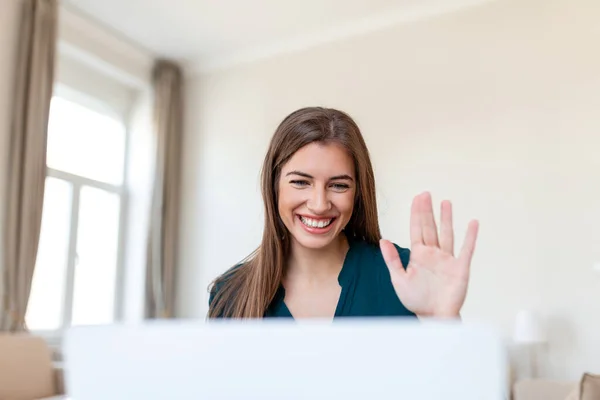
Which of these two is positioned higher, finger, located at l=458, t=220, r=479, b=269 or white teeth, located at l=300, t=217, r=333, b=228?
white teeth, located at l=300, t=217, r=333, b=228

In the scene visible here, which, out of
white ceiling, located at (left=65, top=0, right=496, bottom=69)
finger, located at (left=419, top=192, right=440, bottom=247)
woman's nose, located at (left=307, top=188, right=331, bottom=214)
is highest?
white ceiling, located at (left=65, top=0, right=496, bottom=69)

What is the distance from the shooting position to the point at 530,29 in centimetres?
381

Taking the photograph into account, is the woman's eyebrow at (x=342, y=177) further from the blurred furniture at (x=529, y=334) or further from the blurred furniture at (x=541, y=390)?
the blurred furniture at (x=529, y=334)

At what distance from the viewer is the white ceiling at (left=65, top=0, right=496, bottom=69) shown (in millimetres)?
4133

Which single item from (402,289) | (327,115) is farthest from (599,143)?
(402,289)

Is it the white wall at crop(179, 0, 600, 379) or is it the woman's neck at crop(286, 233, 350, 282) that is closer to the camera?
the woman's neck at crop(286, 233, 350, 282)

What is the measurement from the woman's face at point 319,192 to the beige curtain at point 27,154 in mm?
2901

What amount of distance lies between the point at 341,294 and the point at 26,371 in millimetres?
2412

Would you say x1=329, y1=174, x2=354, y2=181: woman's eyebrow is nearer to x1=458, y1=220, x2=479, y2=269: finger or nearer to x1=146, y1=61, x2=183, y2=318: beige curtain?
x1=458, y1=220, x2=479, y2=269: finger

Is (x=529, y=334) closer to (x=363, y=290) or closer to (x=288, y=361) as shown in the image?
(x=363, y=290)


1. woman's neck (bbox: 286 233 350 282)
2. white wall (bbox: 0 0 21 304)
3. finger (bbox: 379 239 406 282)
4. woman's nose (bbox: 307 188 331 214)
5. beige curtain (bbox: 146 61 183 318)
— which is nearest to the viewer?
finger (bbox: 379 239 406 282)

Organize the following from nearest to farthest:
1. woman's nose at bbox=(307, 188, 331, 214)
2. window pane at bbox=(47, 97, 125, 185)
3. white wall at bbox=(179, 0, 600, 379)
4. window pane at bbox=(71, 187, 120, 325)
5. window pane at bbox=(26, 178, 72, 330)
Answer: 1. woman's nose at bbox=(307, 188, 331, 214)
2. white wall at bbox=(179, 0, 600, 379)
3. window pane at bbox=(26, 178, 72, 330)
4. window pane at bbox=(47, 97, 125, 185)
5. window pane at bbox=(71, 187, 120, 325)

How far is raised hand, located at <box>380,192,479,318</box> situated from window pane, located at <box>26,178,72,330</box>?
3.61m

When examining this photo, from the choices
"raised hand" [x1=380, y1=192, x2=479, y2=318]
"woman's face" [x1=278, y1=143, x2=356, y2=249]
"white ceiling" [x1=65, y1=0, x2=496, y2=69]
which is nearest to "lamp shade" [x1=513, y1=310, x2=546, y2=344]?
"white ceiling" [x1=65, y1=0, x2=496, y2=69]
